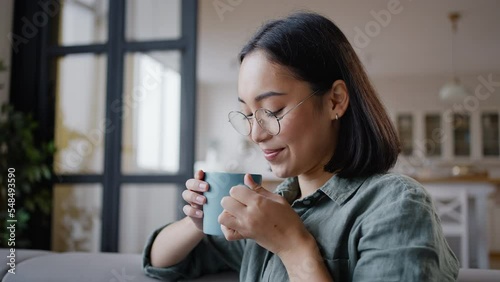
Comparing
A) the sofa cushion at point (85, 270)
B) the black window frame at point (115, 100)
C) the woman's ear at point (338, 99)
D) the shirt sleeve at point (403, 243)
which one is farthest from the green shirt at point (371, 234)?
the black window frame at point (115, 100)

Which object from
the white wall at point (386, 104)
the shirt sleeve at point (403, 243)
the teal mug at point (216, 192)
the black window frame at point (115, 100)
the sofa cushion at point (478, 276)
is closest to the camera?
the shirt sleeve at point (403, 243)

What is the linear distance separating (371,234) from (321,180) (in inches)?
8.9

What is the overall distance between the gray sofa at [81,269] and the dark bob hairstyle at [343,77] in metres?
0.37

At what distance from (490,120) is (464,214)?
437 centimetres

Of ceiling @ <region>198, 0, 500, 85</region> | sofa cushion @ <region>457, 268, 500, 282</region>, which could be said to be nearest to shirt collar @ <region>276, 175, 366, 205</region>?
sofa cushion @ <region>457, 268, 500, 282</region>

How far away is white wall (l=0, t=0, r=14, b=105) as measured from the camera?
243cm

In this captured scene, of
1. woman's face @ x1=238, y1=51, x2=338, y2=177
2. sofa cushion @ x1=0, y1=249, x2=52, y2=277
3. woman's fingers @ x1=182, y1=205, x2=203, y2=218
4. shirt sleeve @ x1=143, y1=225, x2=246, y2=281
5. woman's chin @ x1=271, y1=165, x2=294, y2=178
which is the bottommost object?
sofa cushion @ x1=0, y1=249, x2=52, y2=277

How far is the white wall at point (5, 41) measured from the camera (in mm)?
2428

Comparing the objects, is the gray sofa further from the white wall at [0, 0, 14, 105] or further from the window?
the white wall at [0, 0, 14, 105]

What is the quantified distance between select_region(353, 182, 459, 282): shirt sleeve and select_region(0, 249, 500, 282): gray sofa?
40cm

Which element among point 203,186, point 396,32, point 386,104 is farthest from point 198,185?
point 386,104

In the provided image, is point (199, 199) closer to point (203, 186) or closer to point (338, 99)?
point (203, 186)

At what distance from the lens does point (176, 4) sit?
2.43 m

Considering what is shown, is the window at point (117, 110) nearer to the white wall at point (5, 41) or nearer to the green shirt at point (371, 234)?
the white wall at point (5, 41)
